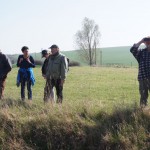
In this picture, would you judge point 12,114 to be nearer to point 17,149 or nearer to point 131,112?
point 17,149

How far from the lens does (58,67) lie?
9.96m

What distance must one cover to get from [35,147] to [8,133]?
0.74 meters

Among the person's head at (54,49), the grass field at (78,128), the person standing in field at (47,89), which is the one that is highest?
the person's head at (54,49)

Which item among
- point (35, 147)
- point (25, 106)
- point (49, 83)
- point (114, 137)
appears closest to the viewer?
point (114, 137)

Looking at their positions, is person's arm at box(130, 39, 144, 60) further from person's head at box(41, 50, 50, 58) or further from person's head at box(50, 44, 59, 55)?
person's head at box(41, 50, 50, 58)

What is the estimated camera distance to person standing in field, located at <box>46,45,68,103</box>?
9891 mm

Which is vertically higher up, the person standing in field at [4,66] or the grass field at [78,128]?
the person standing in field at [4,66]

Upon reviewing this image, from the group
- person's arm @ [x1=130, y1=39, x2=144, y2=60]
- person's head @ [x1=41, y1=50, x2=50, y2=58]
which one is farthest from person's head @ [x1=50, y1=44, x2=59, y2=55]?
person's arm @ [x1=130, y1=39, x2=144, y2=60]

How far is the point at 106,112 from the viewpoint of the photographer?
6969 mm

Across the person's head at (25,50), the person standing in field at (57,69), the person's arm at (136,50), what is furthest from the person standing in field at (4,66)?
the person's arm at (136,50)

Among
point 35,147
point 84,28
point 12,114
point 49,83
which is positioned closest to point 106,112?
point 35,147

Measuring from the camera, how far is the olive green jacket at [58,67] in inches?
389

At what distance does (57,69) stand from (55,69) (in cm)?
6

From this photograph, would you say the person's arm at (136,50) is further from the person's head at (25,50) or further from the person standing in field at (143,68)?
the person's head at (25,50)
